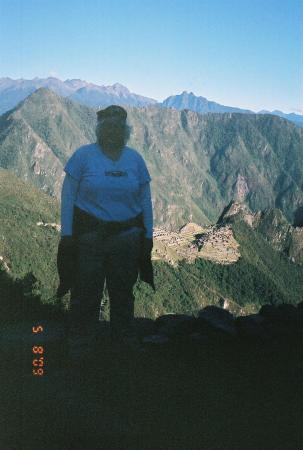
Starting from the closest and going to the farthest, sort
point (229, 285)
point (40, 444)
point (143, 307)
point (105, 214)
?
point (40, 444) < point (105, 214) < point (143, 307) < point (229, 285)

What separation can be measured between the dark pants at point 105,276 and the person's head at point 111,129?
123 cm

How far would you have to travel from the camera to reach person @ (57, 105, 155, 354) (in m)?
6.84

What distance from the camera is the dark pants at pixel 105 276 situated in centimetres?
684

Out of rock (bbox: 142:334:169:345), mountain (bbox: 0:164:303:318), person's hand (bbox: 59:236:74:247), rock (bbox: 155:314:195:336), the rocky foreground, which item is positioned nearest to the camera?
the rocky foreground

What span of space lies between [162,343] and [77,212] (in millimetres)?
3233

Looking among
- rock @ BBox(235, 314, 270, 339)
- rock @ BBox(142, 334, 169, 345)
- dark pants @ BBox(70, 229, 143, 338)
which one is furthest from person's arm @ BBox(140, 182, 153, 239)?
rock @ BBox(235, 314, 270, 339)

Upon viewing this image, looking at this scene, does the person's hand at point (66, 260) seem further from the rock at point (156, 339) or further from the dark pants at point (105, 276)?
the rock at point (156, 339)

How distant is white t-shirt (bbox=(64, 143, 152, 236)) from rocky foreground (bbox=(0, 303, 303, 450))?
1970 millimetres

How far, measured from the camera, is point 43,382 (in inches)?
256

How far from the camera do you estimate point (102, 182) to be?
6.81m

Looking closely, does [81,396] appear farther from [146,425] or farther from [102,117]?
[102,117]

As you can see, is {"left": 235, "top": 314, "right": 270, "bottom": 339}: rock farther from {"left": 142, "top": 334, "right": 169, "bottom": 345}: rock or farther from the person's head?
the person's head

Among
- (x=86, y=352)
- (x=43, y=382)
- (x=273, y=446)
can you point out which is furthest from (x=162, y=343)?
(x=273, y=446)

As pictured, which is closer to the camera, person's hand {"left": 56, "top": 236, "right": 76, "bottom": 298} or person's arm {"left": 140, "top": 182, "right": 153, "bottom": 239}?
person's hand {"left": 56, "top": 236, "right": 76, "bottom": 298}
